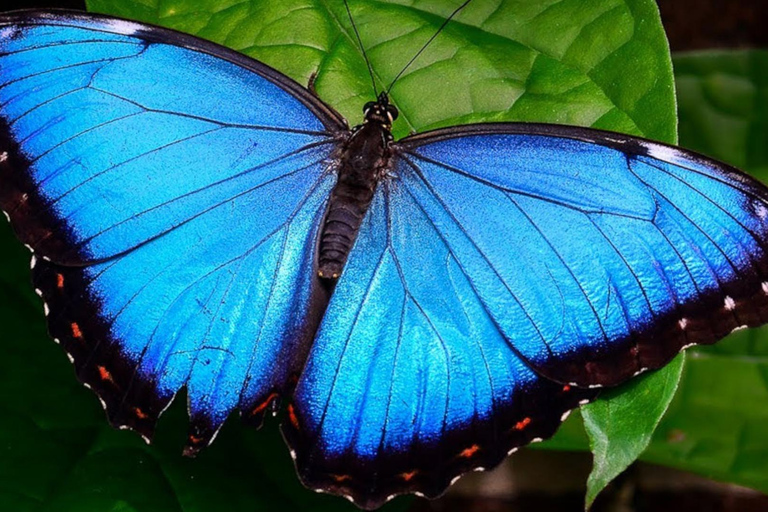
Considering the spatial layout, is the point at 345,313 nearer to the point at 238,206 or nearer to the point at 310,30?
the point at 238,206

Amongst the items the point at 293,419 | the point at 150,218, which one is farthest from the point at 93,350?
the point at 293,419

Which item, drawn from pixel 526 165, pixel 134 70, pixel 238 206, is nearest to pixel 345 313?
pixel 238 206

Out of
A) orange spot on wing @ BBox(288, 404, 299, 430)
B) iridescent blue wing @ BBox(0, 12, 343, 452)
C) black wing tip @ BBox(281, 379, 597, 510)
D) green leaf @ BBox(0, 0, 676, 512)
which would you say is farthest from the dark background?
orange spot on wing @ BBox(288, 404, 299, 430)

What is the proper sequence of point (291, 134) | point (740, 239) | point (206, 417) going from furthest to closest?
point (291, 134) → point (206, 417) → point (740, 239)

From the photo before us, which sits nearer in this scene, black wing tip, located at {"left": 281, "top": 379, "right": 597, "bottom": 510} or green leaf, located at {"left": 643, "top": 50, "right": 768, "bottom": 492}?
black wing tip, located at {"left": 281, "top": 379, "right": 597, "bottom": 510}

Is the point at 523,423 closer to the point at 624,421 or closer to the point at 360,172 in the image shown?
the point at 624,421

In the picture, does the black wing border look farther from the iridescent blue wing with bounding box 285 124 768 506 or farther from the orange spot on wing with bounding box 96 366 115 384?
the orange spot on wing with bounding box 96 366 115 384
